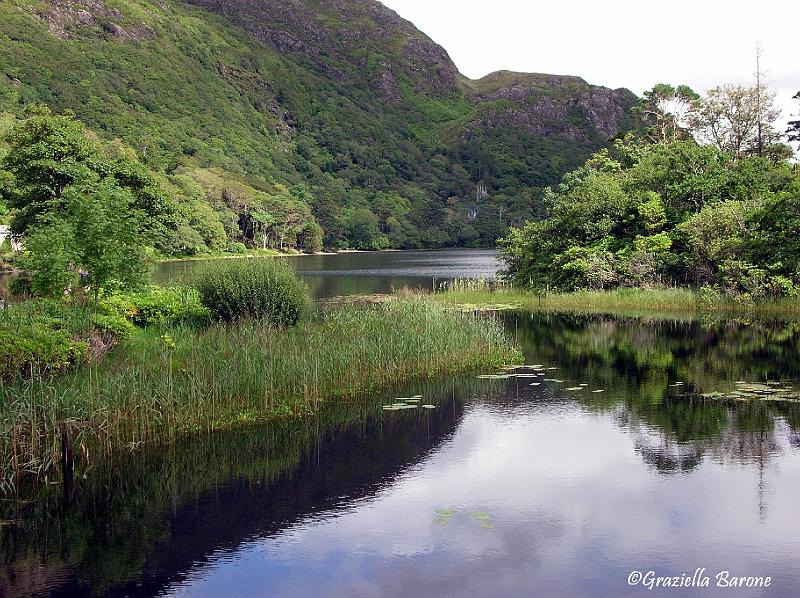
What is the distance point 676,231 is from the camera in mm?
39562

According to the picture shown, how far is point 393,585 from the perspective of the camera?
8.42m

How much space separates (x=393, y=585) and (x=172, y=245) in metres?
83.0

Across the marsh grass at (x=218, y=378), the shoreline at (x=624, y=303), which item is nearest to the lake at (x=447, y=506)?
the marsh grass at (x=218, y=378)

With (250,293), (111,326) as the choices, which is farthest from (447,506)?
(250,293)

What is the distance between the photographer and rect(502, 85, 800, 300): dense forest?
33000mm

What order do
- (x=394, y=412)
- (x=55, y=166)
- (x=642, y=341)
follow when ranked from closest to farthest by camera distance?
(x=394, y=412) → (x=642, y=341) → (x=55, y=166)

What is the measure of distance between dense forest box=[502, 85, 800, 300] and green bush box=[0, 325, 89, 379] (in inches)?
1114

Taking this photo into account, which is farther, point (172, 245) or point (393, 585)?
point (172, 245)

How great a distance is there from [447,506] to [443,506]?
0.06 m

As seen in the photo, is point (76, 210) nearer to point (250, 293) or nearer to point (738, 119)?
point (250, 293)

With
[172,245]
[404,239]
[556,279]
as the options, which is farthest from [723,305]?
[404,239]

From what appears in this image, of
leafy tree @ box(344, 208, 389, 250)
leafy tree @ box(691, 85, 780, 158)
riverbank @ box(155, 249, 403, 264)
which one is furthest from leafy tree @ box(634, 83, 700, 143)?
leafy tree @ box(344, 208, 389, 250)

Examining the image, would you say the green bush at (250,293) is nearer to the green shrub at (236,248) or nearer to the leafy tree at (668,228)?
the leafy tree at (668,228)

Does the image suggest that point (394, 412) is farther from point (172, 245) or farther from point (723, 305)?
point (172, 245)
